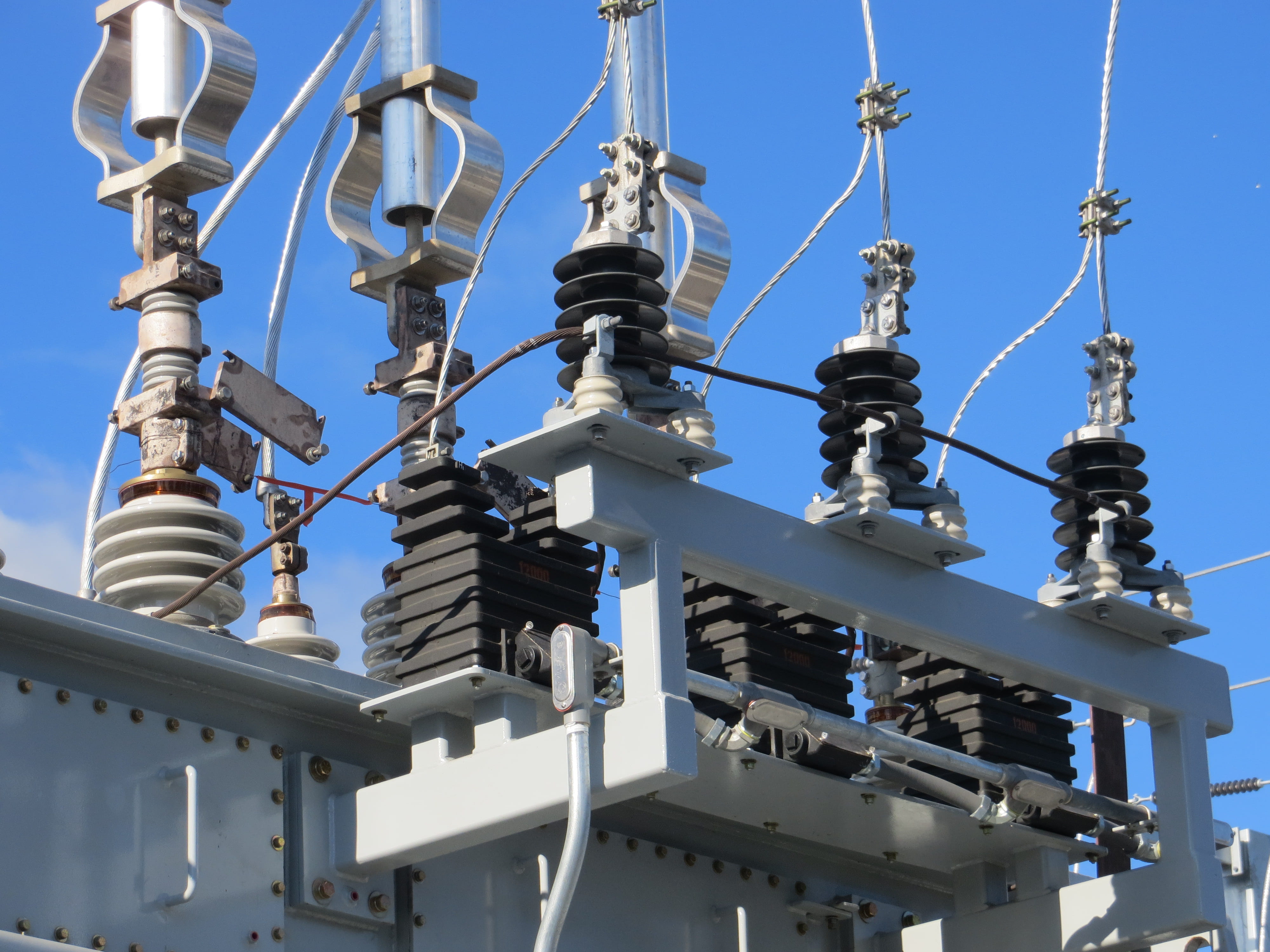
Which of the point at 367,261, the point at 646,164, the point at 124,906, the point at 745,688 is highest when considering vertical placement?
the point at 367,261

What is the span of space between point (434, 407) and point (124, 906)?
50.6 inches

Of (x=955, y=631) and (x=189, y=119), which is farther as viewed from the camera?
(x=189, y=119)

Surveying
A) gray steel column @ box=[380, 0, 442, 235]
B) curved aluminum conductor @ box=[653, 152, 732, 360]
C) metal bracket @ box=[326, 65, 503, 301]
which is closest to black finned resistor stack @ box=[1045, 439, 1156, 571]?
curved aluminum conductor @ box=[653, 152, 732, 360]

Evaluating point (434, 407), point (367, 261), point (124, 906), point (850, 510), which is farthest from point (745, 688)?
point (367, 261)

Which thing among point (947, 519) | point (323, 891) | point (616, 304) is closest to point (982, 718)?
point (947, 519)

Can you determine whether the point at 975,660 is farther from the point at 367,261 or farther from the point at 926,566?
the point at 367,261

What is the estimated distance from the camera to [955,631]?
5.40m

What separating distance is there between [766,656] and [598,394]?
1.09 meters

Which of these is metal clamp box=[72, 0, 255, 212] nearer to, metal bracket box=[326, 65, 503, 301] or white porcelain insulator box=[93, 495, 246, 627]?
metal bracket box=[326, 65, 503, 301]

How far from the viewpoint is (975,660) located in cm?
552

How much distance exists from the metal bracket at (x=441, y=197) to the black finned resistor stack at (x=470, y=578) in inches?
54.4

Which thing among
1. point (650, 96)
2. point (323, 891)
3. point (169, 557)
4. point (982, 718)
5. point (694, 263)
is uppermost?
point (650, 96)

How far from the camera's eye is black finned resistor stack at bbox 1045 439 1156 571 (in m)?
5.86

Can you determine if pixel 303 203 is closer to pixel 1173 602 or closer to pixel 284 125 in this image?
pixel 284 125
